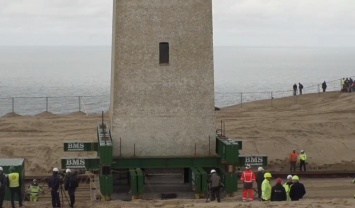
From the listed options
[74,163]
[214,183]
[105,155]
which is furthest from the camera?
[74,163]

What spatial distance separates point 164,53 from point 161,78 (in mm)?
884

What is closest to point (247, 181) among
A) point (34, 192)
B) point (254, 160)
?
point (254, 160)

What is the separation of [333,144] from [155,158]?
14.5 m

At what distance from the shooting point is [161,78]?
22.9 meters

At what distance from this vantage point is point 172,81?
75.4ft

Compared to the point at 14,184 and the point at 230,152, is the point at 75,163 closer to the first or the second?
the point at 14,184

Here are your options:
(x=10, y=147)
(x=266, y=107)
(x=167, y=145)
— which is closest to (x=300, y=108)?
(x=266, y=107)

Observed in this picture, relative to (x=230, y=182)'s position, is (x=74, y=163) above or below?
above

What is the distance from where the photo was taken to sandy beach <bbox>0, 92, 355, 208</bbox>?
30625mm

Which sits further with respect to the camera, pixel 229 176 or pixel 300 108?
pixel 300 108

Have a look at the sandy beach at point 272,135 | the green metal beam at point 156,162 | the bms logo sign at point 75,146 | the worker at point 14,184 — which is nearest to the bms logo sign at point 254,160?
the green metal beam at point 156,162

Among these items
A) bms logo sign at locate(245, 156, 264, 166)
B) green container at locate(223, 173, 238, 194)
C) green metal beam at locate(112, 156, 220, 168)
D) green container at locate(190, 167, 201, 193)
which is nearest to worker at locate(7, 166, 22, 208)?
green metal beam at locate(112, 156, 220, 168)

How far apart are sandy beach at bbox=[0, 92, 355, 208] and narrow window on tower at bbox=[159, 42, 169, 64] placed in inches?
208

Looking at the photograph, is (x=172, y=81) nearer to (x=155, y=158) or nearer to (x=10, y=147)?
(x=155, y=158)
